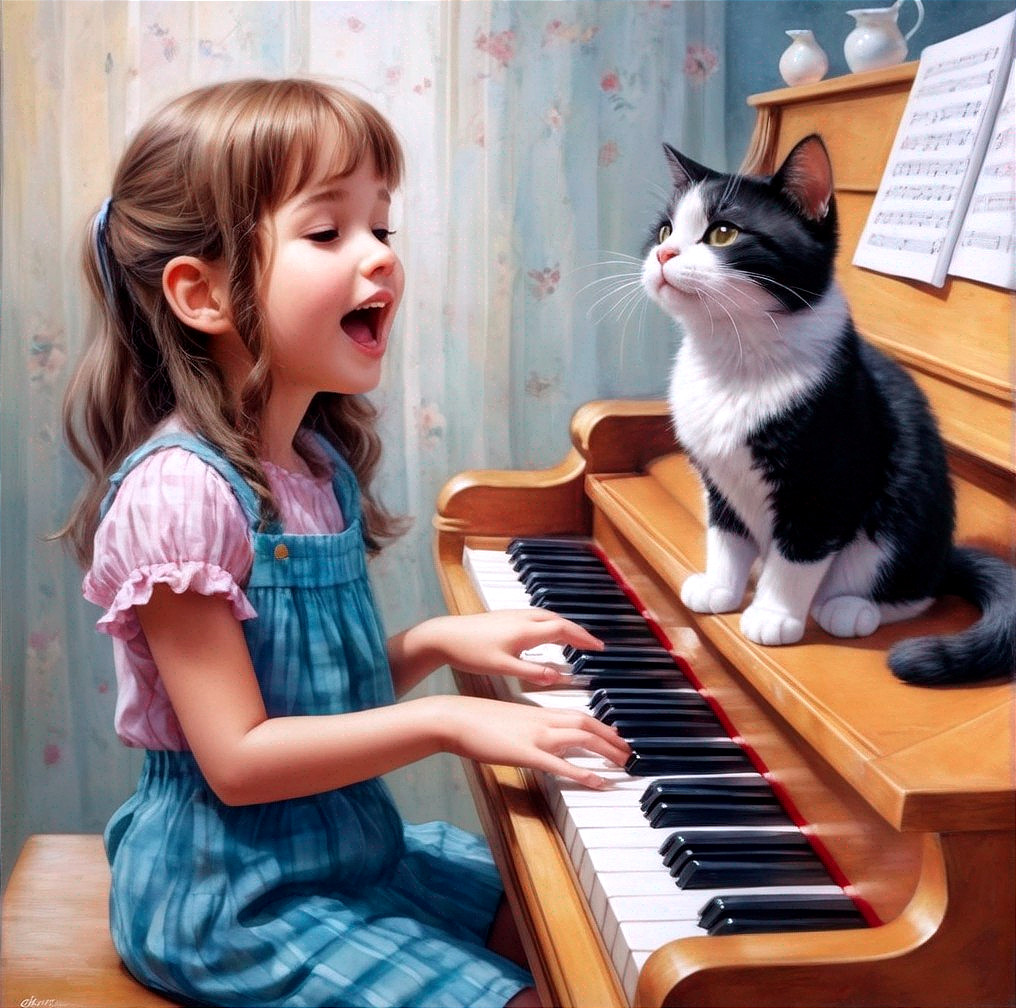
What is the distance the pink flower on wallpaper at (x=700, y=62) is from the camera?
159 centimetres

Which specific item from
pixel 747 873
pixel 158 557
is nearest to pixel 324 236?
pixel 158 557

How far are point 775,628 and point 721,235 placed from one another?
310mm

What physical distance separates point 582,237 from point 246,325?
758 millimetres

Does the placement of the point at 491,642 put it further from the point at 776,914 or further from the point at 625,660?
the point at 776,914

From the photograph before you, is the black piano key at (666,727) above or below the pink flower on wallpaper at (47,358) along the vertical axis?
below

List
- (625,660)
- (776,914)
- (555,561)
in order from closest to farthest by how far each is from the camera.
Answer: (776,914)
(625,660)
(555,561)

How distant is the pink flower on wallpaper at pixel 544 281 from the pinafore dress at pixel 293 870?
662 mm

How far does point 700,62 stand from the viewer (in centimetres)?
160

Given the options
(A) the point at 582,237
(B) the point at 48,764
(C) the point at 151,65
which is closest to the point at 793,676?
(A) the point at 582,237

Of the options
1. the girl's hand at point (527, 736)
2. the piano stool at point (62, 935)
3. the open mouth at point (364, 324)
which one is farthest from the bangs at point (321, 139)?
the piano stool at point (62, 935)

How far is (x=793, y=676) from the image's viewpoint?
0.84 metres

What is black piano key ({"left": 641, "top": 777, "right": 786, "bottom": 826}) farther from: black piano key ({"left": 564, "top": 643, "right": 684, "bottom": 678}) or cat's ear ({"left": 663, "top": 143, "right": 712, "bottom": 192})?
cat's ear ({"left": 663, "top": 143, "right": 712, "bottom": 192})

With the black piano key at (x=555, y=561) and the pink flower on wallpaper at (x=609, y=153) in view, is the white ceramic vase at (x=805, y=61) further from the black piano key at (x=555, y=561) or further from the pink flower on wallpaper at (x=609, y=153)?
the black piano key at (x=555, y=561)

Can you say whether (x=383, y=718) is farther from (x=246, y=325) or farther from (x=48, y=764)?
(x=48, y=764)
